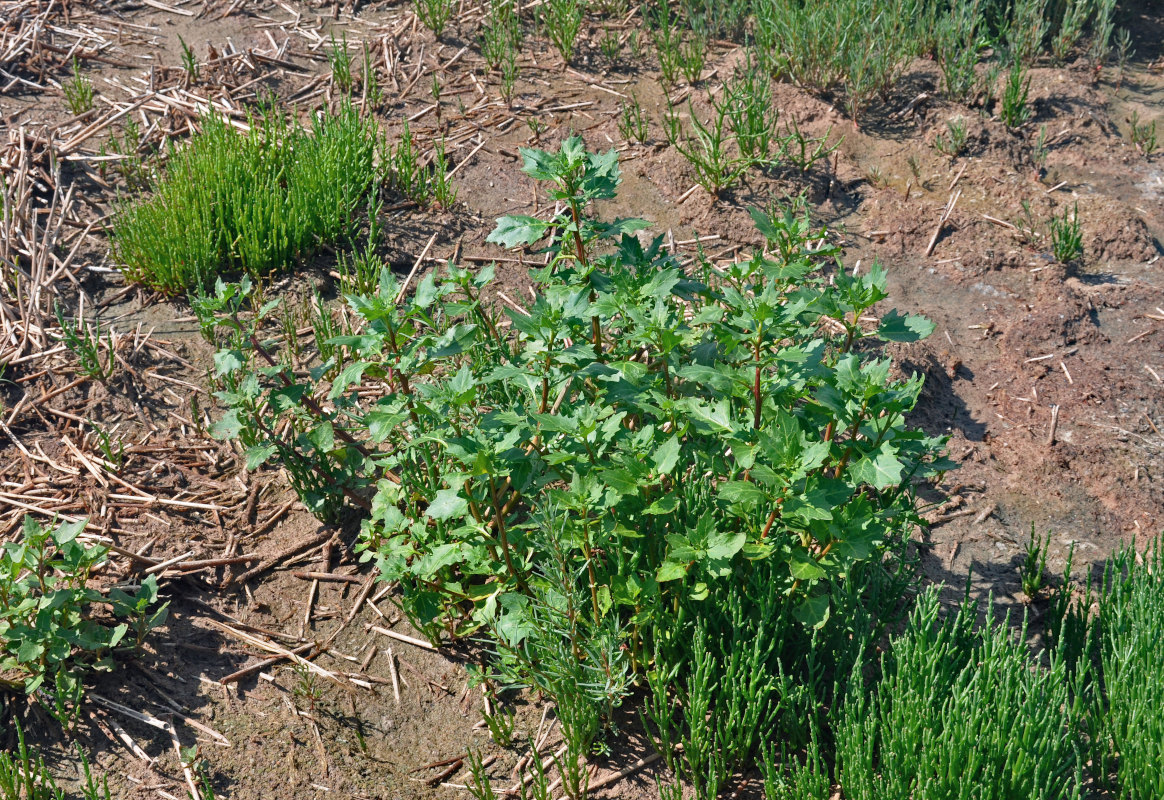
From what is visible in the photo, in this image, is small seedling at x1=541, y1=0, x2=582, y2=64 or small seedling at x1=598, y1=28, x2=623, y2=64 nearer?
small seedling at x1=541, y1=0, x2=582, y2=64

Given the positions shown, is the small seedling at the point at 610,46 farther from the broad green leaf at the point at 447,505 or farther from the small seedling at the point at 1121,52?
the broad green leaf at the point at 447,505

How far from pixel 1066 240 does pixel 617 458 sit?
309 cm

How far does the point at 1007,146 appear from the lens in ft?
17.7

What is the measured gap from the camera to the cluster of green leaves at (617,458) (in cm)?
267

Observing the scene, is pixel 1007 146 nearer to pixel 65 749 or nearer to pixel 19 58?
pixel 65 749

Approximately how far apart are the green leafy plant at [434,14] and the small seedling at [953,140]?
116 inches

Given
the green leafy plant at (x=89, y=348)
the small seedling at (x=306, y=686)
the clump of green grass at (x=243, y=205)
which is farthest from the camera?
the clump of green grass at (x=243, y=205)

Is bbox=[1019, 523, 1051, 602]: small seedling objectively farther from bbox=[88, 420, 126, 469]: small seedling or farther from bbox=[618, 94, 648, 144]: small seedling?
bbox=[88, 420, 126, 469]: small seedling

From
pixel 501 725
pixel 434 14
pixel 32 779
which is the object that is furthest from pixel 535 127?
pixel 32 779

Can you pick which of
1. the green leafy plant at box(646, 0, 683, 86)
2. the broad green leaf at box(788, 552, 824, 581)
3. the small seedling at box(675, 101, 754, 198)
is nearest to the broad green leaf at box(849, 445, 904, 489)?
the broad green leaf at box(788, 552, 824, 581)

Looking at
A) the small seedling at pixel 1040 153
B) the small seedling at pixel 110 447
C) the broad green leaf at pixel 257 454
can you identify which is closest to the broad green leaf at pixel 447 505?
the broad green leaf at pixel 257 454

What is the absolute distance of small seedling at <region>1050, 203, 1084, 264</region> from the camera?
4.71 meters

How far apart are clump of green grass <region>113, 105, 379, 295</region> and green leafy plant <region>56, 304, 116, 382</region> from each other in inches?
14.4

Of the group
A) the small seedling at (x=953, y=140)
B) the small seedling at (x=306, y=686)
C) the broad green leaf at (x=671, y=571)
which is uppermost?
the small seedling at (x=953, y=140)
